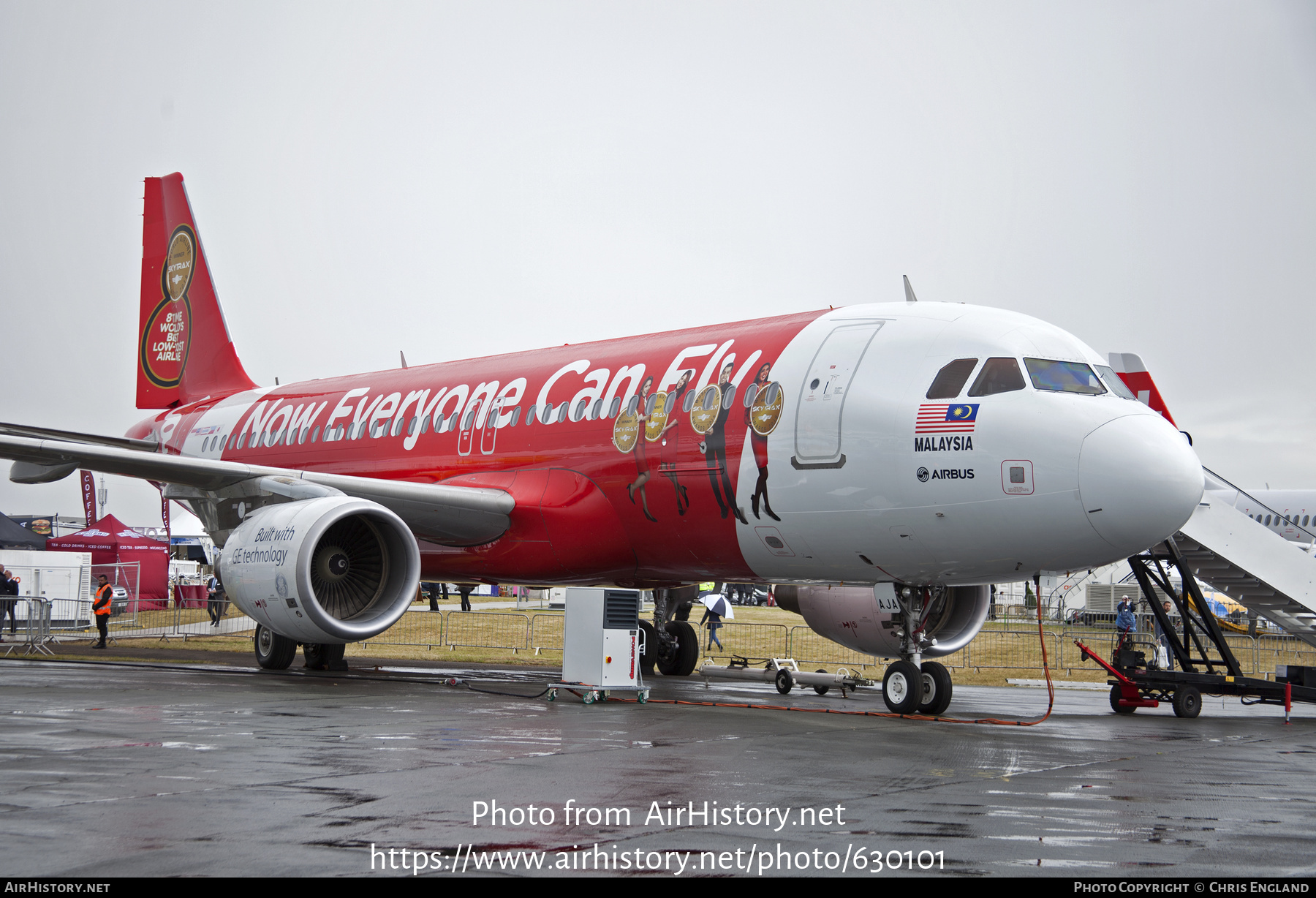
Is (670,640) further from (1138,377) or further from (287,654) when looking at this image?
(1138,377)

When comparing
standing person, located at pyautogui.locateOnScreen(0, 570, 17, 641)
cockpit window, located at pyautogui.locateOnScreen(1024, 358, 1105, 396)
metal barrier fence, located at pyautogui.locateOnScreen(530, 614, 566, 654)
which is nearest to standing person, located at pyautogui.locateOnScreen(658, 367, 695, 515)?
cockpit window, located at pyautogui.locateOnScreen(1024, 358, 1105, 396)

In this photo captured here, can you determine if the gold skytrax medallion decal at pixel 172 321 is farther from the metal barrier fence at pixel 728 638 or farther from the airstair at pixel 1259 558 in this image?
the airstair at pixel 1259 558

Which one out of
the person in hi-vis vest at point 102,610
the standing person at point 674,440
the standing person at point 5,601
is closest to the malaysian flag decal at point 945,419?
the standing person at point 674,440

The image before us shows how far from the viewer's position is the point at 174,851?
4.63 metres

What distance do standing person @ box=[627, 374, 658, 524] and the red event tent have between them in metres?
26.3

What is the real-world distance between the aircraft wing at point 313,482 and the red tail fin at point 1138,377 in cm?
799

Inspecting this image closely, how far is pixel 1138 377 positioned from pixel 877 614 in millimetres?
4618

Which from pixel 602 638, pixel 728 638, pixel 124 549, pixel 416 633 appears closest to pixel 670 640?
pixel 602 638

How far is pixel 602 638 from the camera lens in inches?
498

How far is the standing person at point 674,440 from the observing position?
1284cm

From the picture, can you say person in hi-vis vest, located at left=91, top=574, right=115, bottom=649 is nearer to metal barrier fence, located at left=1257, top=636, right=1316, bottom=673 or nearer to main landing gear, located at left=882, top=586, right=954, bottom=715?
main landing gear, located at left=882, top=586, right=954, bottom=715

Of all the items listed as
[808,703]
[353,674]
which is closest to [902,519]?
[808,703]

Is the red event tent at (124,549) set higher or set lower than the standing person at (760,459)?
lower

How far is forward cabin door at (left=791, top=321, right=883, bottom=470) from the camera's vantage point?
11.4m
